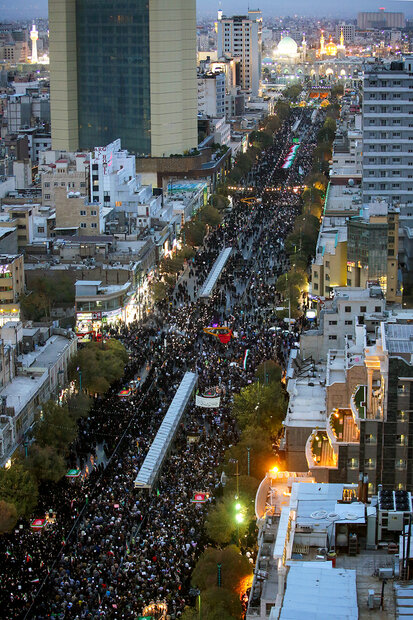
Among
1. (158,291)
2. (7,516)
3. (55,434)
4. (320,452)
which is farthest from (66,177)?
(320,452)

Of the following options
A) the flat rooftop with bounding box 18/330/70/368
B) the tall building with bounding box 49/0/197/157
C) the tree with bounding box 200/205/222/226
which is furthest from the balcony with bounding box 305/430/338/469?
the tall building with bounding box 49/0/197/157

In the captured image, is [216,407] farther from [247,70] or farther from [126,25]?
[247,70]

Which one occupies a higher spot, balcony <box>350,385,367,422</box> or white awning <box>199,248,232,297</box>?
balcony <box>350,385,367,422</box>

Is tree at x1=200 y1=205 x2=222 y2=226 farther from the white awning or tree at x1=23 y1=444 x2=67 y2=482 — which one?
tree at x1=23 y1=444 x2=67 y2=482

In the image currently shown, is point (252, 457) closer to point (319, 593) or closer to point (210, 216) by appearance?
point (319, 593)

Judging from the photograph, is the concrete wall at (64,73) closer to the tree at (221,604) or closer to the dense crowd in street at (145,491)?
the dense crowd in street at (145,491)

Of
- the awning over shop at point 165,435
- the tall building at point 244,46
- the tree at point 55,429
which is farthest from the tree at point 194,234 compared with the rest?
the tall building at point 244,46

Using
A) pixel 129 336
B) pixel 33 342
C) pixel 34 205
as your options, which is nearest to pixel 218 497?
pixel 33 342
